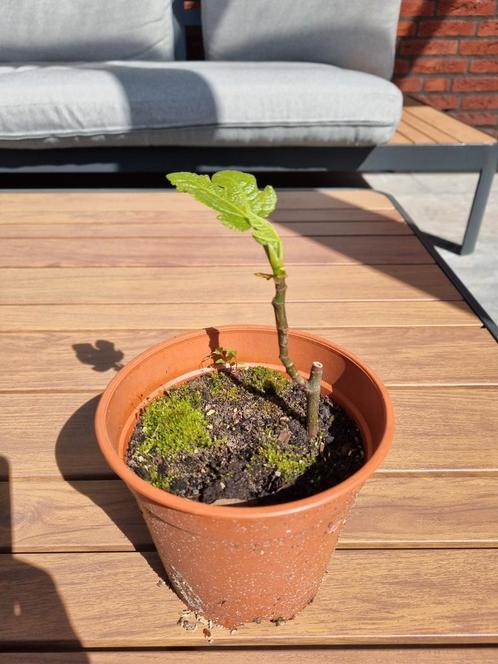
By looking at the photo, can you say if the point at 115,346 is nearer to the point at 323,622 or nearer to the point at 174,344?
Result: the point at 174,344

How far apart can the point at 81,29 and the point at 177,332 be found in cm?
188

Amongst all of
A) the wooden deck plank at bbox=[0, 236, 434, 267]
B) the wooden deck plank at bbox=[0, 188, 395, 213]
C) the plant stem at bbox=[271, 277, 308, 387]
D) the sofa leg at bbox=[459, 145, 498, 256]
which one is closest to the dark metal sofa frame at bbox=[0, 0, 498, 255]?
the sofa leg at bbox=[459, 145, 498, 256]

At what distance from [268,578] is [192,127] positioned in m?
1.72

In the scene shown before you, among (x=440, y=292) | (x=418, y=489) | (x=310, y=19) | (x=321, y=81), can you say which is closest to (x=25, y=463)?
(x=418, y=489)

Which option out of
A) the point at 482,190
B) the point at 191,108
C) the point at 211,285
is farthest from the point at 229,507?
the point at 482,190

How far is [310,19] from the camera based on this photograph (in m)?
Result: 2.44

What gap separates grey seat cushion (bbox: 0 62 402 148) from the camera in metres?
1.95

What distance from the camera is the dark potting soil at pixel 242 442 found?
68 centimetres

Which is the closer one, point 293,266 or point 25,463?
point 25,463

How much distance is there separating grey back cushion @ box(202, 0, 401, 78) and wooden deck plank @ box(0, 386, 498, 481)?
1.93 m

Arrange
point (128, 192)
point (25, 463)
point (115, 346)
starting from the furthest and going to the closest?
point (128, 192) < point (115, 346) < point (25, 463)

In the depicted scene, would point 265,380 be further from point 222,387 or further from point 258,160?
point 258,160

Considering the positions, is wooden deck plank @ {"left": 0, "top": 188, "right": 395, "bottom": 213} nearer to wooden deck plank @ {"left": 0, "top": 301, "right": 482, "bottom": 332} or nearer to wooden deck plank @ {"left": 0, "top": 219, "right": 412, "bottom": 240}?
wooden deck plank @ {"left": 0, "top": 219, "right": 412, "bottom": 240}

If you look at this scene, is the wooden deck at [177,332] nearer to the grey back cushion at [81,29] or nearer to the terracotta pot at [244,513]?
the terracotta pot at [244,513]
